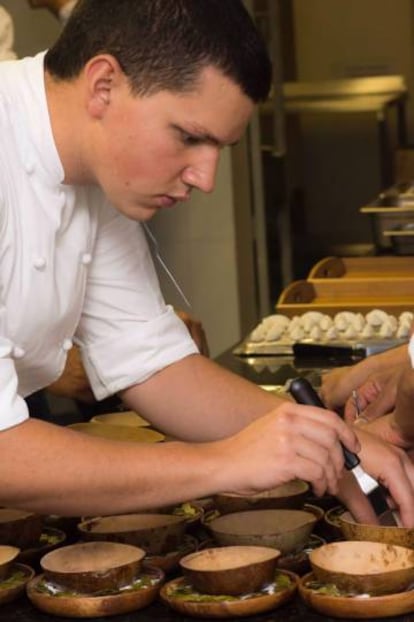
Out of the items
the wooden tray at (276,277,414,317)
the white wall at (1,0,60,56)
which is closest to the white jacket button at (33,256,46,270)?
the wooden tray at (276,277,414,317)

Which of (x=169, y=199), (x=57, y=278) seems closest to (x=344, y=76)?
(x=57, y=278)

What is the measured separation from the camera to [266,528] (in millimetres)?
2096

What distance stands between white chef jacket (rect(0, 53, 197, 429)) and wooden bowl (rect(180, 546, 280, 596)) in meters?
0.30

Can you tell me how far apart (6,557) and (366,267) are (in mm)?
2732

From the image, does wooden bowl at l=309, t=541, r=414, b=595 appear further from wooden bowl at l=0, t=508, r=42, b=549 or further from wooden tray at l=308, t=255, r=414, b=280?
wooden tray at l=308, t=255, r=414, b=280

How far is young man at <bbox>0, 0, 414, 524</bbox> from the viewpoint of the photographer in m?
1.91

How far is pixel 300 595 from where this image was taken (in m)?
1.85

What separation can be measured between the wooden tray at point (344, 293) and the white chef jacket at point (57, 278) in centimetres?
163

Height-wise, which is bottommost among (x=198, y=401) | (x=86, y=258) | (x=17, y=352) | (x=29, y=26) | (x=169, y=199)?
(x=198, y=401)

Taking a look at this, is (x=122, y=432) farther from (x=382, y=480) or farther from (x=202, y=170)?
(x=202, y=170)

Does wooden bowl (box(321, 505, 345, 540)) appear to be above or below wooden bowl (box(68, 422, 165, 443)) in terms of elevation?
below

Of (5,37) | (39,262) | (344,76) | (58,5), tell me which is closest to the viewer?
(39,262)

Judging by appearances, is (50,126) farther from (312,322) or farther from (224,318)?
(224,318)

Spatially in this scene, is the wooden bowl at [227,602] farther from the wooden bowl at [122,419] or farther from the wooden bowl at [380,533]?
the wooden bowl at [122,419]
